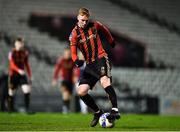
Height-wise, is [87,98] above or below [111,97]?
below

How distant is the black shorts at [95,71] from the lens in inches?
389

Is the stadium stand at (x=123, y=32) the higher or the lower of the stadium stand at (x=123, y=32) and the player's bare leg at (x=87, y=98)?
the lower

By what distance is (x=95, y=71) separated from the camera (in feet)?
32.7

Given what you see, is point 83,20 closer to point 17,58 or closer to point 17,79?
point 17,58

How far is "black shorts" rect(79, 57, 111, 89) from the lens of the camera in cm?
988

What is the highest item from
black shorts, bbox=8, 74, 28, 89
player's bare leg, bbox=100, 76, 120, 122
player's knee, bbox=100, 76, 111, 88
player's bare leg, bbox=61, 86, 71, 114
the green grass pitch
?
player's knee, bbox=100, 76, 111, 88

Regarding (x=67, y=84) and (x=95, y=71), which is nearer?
(x=95, y=71)

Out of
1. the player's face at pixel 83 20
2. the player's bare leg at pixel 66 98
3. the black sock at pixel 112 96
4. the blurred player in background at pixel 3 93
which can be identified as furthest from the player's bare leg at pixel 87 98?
the player's bare leg at pixel 66 98

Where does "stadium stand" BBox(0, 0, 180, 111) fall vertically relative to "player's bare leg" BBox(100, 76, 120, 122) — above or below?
below

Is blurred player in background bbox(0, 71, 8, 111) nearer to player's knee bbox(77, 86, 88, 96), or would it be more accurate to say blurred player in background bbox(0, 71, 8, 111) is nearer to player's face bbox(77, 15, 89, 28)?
player's knee bbox(77, 86, 88, 96)

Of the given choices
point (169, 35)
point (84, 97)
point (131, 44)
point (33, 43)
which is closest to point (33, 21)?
point (33, 43)

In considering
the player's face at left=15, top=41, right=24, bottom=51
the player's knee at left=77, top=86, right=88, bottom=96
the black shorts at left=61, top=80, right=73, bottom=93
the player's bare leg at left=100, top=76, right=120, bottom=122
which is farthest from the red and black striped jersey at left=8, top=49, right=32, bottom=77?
the player's bare leg at left=100, top=76, right=120, bottom=122

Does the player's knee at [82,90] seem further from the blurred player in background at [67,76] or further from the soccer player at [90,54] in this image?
the blurred player in background at [67,76]

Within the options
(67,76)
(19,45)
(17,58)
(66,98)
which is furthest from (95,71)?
(67,76)
